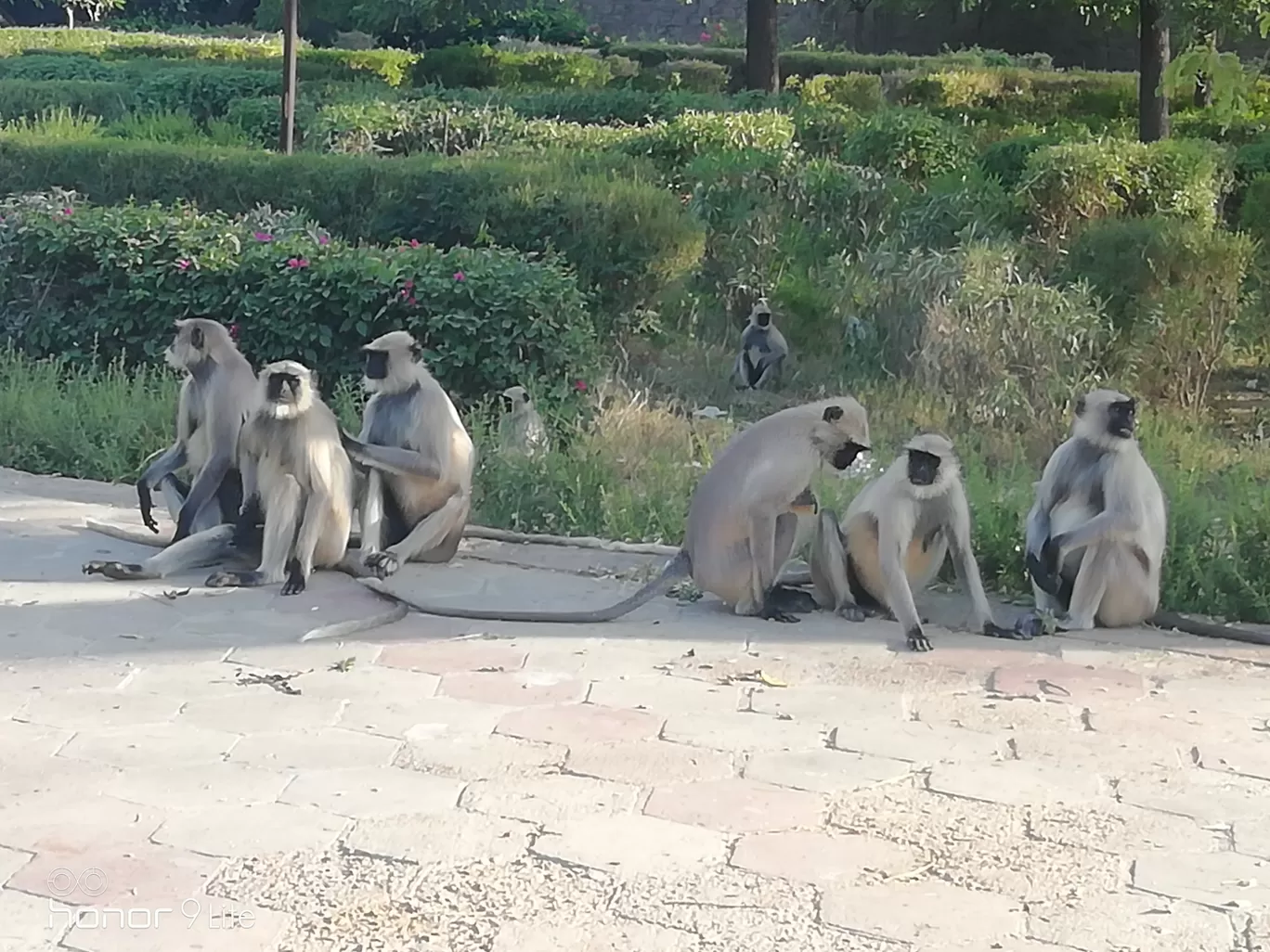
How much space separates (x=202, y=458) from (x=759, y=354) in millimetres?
4887

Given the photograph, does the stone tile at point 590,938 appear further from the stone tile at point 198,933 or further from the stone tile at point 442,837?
the stone tile at point 198,933

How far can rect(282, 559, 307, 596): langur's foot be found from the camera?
19.0 ft

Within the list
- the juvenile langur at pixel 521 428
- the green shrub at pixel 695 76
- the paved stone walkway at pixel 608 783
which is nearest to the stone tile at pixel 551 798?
the paved stone walkway at pixel 608 783

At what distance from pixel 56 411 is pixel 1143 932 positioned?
618 cm

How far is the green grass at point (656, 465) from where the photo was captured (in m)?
5.93

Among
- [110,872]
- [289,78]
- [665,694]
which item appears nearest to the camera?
[110,872]

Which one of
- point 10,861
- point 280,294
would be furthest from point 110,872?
point 280,294

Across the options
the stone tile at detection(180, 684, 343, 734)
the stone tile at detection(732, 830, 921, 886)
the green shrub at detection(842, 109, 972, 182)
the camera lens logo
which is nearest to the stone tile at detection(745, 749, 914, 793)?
the stone tile at detection(732, 830, 921, 886)

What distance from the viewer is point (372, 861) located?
3676mm

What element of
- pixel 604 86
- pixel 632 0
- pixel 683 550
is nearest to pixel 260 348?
pixel 683 550

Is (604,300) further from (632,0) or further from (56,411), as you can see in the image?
(632,0)

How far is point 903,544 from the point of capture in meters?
5.50

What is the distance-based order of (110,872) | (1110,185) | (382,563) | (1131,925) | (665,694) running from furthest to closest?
(1110,185) < (382,563) < (665,694) < (110,872) < (1131,925)

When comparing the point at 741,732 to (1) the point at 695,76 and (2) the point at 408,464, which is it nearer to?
(2) the point at 408,464
